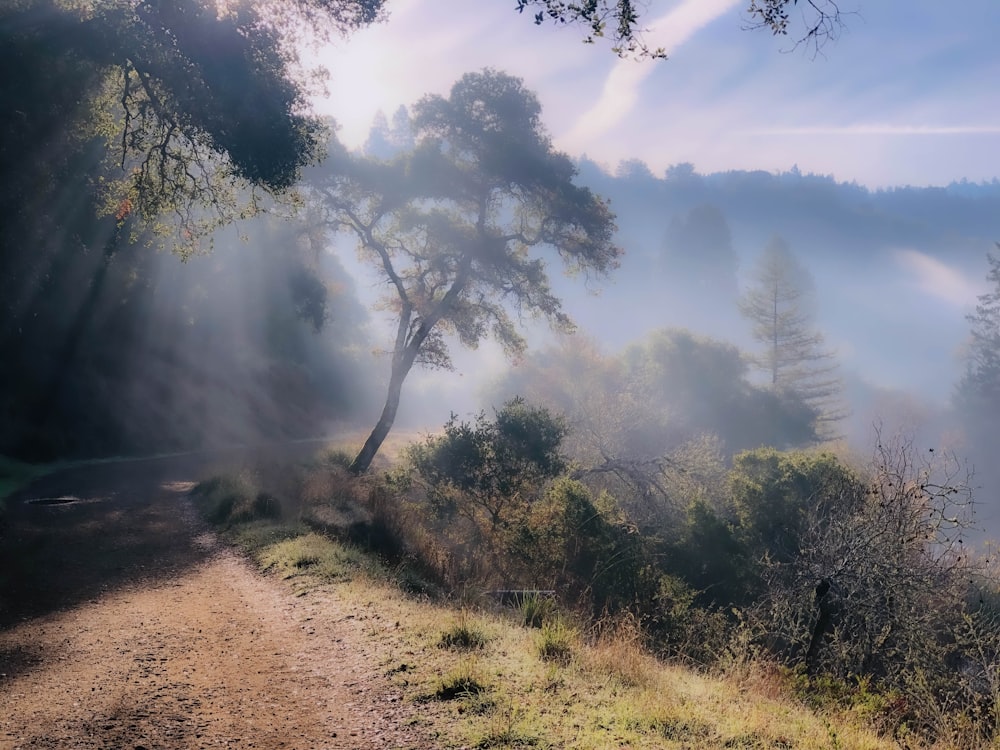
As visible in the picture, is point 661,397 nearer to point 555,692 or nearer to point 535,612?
point 535,612

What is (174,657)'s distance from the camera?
21.3 feet

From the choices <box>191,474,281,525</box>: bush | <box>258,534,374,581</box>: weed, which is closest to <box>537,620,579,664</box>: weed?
<box>258,534,374,581</box>: weed

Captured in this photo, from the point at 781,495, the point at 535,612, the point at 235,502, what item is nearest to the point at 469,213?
the point at 235,502

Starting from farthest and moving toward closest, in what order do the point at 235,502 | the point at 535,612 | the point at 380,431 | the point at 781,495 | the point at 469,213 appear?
the point at 469,213 < the point at 380,431 < the point at 781,495 < the point at 235,502 < the point at 535,612

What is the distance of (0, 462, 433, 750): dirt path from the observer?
4836mm

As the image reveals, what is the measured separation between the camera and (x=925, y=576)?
10781mm

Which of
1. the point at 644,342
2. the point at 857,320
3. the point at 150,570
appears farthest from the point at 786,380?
the point at 857,320

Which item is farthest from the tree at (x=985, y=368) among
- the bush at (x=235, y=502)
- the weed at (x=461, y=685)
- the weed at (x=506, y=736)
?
the weed at (x=506, y=736)

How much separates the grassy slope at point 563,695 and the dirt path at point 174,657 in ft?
1.17

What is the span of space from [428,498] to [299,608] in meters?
9.70

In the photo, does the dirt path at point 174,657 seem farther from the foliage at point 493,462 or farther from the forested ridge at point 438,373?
the foliage at point 493,462

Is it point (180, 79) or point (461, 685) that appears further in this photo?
point (180, 79)

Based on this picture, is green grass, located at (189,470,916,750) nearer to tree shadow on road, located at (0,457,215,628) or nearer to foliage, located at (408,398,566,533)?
tree shadow on road, located at (0,457,215,628)

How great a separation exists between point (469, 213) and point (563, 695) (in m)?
22.2
